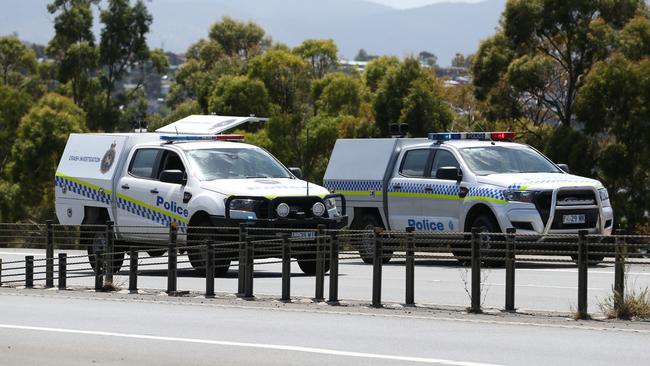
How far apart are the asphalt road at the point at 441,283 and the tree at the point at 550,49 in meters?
18.1

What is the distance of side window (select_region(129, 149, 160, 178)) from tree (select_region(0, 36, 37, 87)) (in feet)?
265

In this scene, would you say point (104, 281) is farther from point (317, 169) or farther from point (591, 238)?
point (317, 169)

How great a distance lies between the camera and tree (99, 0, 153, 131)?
259 feet

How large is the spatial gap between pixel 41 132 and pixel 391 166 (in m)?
42.4

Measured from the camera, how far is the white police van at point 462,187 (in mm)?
21312

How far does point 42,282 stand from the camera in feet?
72.0

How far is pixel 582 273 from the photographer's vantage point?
14539mm

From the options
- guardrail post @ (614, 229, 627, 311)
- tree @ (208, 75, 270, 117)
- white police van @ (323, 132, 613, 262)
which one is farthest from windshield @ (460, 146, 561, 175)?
tree @ (208, 75, 270, 117)

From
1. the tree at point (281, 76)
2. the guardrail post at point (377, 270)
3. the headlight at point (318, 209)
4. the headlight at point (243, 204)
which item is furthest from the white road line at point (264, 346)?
the tree at point (281, 76)

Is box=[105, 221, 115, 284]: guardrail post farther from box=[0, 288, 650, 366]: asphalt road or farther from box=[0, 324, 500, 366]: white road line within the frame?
box=[0, 324, 500, 366]: white road line

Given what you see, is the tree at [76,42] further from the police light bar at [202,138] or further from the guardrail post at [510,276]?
the guardrail post at [510,276]

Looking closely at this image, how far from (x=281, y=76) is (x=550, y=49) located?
2625 centimetres

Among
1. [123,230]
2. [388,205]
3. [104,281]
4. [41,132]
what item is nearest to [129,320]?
[104,281]

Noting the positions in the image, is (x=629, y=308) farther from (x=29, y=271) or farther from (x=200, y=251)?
(x=29, y=271)
